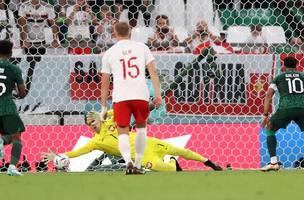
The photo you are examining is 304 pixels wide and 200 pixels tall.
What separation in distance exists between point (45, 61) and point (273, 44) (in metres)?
3.49

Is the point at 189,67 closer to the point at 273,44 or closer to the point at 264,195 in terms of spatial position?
the point at 273,44

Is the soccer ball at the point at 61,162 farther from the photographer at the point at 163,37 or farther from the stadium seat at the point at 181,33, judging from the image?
the stadium seat at the point at 181,33

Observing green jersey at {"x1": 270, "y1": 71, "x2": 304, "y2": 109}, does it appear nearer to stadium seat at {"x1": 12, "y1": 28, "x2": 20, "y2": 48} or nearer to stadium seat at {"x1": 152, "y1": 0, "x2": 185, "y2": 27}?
stadium seat at {"x1": 152, "y1": 0, "x2": 185, "y2": 27}

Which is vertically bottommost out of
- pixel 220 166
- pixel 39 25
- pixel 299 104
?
pixel 220 166

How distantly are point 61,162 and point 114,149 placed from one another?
70 cm

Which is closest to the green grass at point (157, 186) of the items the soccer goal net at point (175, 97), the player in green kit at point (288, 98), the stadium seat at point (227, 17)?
the player in green kit at point (288, 98)

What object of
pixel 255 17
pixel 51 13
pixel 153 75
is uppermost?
pixel 51 13

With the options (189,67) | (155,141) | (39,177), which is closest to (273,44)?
(189,67)

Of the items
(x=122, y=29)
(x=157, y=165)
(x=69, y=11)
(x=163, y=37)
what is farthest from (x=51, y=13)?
(x=122, y=29)

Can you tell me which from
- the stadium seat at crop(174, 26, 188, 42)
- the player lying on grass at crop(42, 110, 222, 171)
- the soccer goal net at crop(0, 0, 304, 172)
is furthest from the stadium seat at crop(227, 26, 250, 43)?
the player lying on grass at crop(42, 110, 222, 171)

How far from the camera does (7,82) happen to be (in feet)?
34.1

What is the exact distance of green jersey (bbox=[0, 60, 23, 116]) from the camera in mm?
10367

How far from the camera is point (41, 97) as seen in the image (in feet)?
43.2

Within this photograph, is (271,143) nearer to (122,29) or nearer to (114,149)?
(114,149)
